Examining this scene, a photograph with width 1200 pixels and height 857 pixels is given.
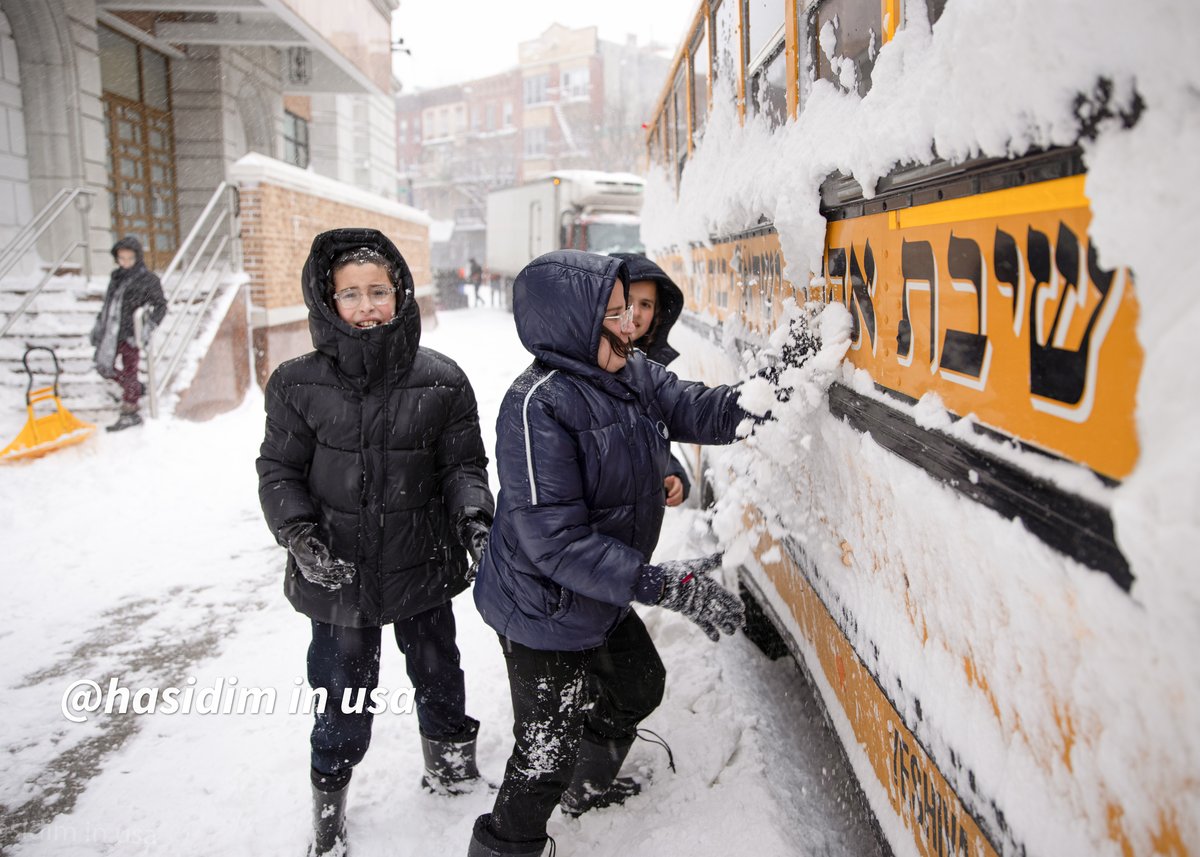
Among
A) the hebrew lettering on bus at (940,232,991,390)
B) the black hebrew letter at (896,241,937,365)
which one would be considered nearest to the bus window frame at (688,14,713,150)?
the black hebrew letter at (896,241,937,365)

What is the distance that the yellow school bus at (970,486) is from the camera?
977 millimetres

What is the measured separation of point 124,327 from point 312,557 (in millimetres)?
6685

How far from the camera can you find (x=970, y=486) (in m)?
1.33

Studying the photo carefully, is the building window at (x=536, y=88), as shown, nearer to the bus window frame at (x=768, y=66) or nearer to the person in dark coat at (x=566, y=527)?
the bus window frame at (x=768, y=66)

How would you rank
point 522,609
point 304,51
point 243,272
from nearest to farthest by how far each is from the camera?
point 522,609 < point 243,272 < point 304,51

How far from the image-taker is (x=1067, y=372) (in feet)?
3.46

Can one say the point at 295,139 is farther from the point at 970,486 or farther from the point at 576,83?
the point at 576,83

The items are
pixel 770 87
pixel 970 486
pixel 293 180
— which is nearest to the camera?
pixel 970 486

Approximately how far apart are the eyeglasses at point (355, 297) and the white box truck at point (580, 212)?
14.3 m

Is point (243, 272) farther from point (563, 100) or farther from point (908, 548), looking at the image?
point (563, 100)

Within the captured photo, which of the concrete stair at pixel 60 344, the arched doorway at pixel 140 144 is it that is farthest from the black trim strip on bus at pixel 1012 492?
the arched doorway at pixel 140 144

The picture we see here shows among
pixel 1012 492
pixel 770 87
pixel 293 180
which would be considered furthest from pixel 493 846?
pixel 293 180

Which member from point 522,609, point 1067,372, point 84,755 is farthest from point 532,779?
point 84,755

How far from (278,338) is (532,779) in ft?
31.3
